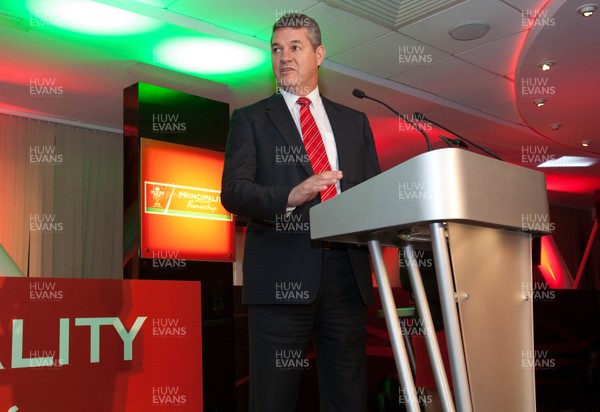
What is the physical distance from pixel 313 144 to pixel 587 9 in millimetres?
3368

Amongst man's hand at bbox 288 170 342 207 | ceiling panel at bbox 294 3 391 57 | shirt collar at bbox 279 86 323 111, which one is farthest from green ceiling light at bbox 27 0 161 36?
man's hand at bbox 288 170 342 207

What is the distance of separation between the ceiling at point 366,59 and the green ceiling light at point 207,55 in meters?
0.03

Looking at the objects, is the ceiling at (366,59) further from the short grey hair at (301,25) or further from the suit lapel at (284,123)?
the suit lapel at (284,123)

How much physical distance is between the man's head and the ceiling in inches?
97.4

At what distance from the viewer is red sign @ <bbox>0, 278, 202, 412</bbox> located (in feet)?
6.13

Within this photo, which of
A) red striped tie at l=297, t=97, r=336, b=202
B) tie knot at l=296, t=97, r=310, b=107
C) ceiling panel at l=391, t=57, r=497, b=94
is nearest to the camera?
red striped tie at l=297, t=97, r=336, b=202

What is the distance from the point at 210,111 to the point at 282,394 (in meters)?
3.97

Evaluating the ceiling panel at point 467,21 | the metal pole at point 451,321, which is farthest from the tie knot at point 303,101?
the ceiling panel at point 467,21

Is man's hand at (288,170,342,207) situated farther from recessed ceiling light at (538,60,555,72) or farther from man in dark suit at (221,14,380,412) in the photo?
recessed ceiling light at (538,60,555,72)

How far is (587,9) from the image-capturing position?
4.26 metres

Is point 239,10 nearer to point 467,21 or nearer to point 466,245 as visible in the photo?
point 467,21

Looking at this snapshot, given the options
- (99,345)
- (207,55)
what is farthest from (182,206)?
(99,345)

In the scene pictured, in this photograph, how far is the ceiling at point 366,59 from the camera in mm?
4297

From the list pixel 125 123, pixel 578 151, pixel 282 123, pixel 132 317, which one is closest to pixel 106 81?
pixel 125 123
